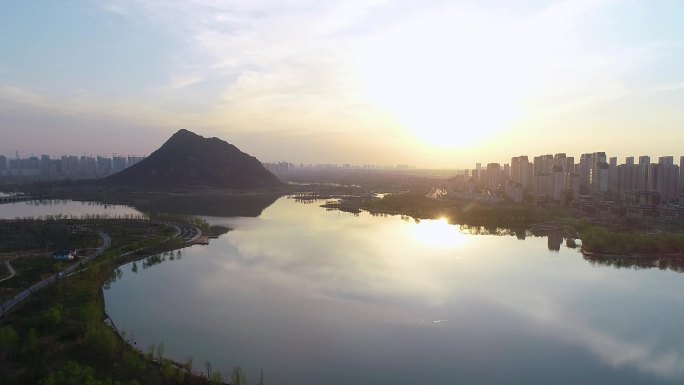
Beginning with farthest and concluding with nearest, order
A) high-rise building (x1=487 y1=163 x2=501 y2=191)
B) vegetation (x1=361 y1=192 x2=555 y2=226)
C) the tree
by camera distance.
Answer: high-rise building (x1=487 y1=163 x2=501 y2=191), vegetation (x1=361 y1=192 x2=555 y2=226), the tree

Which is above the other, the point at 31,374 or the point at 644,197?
the point at 644,197

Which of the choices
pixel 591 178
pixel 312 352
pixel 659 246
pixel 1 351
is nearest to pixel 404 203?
pixel 591 178

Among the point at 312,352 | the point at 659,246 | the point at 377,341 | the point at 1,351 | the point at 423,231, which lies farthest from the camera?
the point at 423,231

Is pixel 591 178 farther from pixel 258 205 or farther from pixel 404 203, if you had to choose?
pixel 258 205

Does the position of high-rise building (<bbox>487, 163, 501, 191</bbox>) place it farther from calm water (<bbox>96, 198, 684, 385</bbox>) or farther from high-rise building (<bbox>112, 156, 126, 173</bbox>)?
high-rise building (<bbox>112, 156, 126, 173</bbox>)

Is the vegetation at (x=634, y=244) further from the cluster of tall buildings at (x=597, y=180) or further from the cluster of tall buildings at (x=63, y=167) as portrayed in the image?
the cluster of tall buildings at (x=63, y=167)

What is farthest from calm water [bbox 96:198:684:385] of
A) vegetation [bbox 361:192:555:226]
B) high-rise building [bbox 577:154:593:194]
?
high-rise building [bbox 577:154:593:194]

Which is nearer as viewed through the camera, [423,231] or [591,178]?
[423,231]
